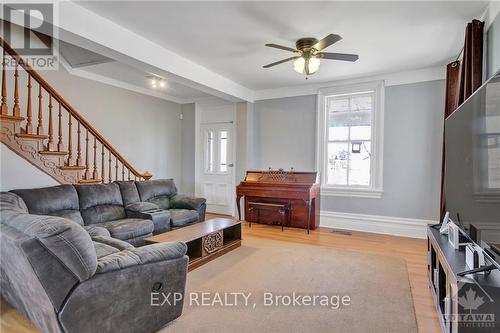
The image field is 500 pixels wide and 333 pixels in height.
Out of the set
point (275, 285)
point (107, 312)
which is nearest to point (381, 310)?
point (275, 285)

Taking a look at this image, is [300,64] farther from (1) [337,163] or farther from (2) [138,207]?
(2) [138,207]

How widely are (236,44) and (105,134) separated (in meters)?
3.03

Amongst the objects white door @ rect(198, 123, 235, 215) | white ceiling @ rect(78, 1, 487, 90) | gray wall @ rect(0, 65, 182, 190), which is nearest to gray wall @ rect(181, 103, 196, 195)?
gray wall @ rect(0, 65, 182, 190)

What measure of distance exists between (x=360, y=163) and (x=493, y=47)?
2619 millimetres

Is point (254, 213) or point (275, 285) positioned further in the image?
point (254, 213)

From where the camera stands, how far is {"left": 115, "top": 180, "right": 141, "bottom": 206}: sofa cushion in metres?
3.94

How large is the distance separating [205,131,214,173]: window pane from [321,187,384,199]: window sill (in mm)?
2542

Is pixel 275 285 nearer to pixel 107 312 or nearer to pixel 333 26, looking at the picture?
pixel 107 312

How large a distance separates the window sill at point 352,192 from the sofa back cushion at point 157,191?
2.65 meters

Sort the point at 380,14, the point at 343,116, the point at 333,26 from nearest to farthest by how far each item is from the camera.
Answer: the point at 380,14
the point at 333,26
the point at 343,116

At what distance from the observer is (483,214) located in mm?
1564

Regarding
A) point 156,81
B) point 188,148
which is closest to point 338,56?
point 156,81

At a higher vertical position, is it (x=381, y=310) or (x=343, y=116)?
(x=343, y=116)

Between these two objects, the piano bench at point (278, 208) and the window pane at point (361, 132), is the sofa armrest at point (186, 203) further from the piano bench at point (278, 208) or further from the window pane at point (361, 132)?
the window pane at point (361, 132)
